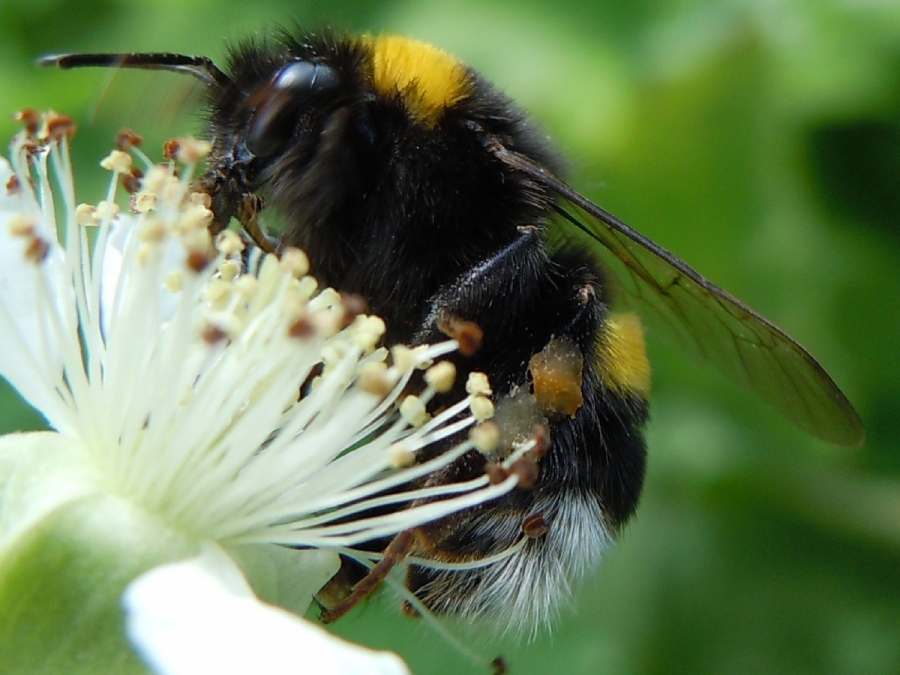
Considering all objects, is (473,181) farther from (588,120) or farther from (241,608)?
(588,120)

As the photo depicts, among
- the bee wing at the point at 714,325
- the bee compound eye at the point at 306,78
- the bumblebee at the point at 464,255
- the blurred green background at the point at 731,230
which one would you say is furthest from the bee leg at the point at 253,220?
the blurred green background at the point at 731,230

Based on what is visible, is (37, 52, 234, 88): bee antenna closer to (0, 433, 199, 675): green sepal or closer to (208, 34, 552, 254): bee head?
(208, 34, 552, 254): bee head

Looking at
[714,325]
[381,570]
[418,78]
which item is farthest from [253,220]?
[714,325]

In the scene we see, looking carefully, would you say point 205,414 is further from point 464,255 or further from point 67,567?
point 464,255

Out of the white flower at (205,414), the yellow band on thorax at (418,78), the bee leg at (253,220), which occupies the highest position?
the yellow band on thorax at (418,78)

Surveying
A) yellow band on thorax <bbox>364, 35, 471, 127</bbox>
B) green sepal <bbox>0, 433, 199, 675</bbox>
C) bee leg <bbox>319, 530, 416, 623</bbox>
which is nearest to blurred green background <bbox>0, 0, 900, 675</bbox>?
yellow band on thorax <bbox>364, 35, 471, 127</bbox>

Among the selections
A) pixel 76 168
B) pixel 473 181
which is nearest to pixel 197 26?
pixel 76 168

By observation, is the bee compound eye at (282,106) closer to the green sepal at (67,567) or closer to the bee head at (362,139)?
the bee head at (362,139)
